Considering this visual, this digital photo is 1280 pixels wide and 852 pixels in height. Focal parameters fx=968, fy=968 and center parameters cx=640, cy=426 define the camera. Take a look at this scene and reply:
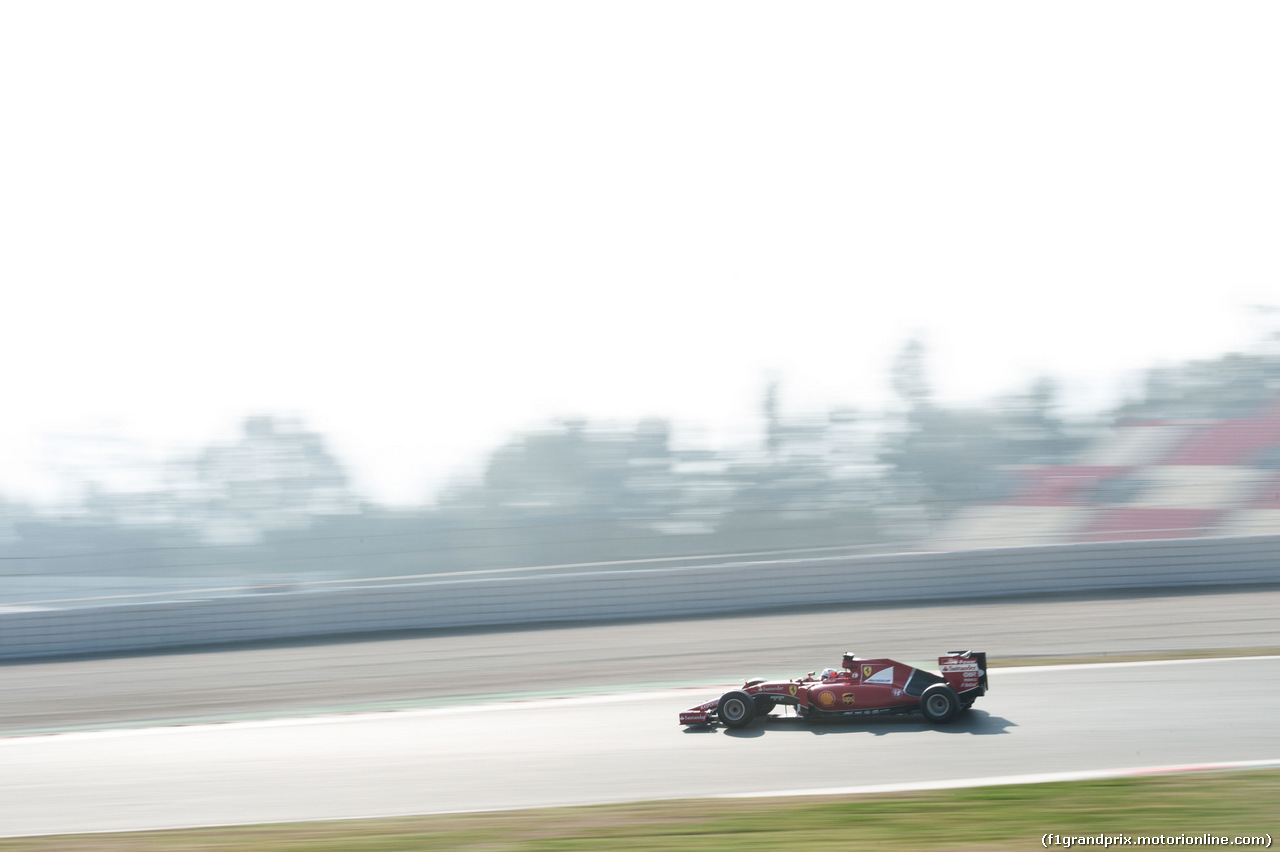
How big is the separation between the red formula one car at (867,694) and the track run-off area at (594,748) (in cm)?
13

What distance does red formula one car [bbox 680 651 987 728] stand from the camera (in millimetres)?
6109

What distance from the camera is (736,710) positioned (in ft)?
20.8


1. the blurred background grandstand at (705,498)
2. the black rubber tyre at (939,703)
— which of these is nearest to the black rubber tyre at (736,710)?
the black rubber tyre at (939,703)

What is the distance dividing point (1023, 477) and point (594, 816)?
10375 mm

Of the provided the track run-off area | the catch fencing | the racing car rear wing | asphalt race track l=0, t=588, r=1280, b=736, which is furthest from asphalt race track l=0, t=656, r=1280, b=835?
the catch fencing

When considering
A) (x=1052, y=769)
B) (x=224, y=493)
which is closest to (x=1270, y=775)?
(x=1052, y=769)

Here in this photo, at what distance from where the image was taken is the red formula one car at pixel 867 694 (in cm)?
611

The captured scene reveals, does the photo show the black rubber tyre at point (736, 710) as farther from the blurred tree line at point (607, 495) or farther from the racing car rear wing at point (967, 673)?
the blurred tree line at point (607, 495)

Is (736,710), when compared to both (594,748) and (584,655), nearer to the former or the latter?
(594,748)

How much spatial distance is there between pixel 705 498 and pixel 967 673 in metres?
7.77

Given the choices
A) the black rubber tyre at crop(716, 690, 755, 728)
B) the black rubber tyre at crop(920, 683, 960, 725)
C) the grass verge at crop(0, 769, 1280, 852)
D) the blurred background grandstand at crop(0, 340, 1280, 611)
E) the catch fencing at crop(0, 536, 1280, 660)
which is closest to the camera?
the grass verge at crop(0, 769, 1280, 852)

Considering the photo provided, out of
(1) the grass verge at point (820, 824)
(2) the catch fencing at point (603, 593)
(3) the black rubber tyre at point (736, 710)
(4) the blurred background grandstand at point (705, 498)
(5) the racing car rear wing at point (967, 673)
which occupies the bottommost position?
(1) the grass verge at point (820, 824)

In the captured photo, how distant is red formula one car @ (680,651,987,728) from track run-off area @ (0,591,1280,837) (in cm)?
13

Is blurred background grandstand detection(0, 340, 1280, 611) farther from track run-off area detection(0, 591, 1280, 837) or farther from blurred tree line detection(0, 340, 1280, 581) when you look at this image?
track run-off area detection(0, 591, 1280, 837)
